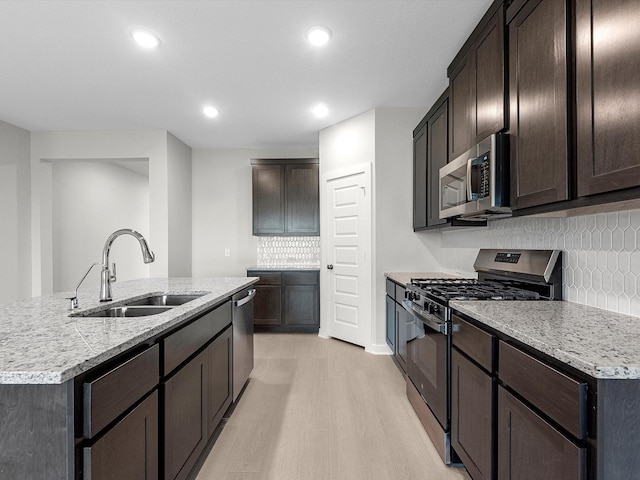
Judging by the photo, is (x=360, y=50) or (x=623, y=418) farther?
(x=360, y=50)

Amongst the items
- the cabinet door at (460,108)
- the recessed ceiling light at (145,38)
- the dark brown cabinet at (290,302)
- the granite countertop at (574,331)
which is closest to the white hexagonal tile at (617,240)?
the granite countertop at (574,331)

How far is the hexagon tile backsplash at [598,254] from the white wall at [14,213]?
5.66 metres

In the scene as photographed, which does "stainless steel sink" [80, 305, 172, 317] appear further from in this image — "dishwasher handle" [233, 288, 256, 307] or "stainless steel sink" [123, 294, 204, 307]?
"dishwasher handle" [233, 288, 256, 307]

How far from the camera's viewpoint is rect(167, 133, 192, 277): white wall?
4676 mm

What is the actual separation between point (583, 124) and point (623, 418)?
100 cm

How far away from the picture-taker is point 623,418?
2.87 ft

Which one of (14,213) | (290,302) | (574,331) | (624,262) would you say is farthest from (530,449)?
(14,213)

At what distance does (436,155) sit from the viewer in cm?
304

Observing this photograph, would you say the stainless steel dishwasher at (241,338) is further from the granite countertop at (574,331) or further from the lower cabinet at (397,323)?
the granite countertop at (574,331)

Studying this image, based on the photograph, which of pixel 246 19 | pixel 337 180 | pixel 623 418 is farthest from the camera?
pixel 337 180

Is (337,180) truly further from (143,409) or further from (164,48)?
(143,409)

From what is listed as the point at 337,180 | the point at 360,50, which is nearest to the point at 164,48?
the point at 360,50

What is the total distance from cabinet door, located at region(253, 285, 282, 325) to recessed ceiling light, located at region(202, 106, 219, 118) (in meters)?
2.24

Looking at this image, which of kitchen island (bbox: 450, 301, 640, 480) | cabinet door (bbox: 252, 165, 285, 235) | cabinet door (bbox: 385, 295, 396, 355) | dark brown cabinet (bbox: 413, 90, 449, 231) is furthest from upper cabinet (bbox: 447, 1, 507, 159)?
cabinet door (bbox: 252, 165, 285, 235)
